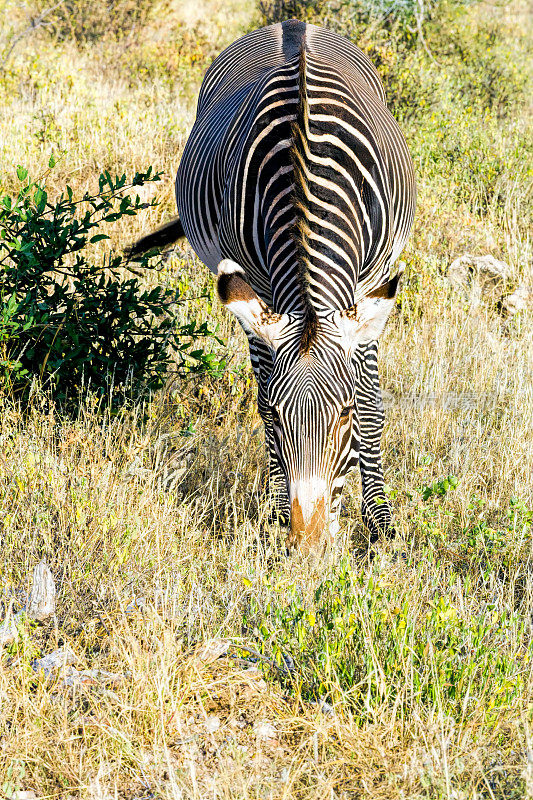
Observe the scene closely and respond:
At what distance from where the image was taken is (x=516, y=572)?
3332 mm

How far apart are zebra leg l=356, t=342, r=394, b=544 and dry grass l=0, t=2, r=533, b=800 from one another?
0.12 m

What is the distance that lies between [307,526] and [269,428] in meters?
1.31

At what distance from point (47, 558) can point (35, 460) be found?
746 millimetres

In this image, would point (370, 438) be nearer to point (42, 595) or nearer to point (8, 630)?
point (42, 595)

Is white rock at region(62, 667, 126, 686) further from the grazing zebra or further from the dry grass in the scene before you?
the grazing zebra

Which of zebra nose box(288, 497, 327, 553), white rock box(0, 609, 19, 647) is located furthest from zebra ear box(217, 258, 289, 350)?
white rock box(0, 609, 19, 647)

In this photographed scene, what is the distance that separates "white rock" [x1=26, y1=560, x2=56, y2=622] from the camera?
9.52 ft

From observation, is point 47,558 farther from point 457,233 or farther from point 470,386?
point 457,233

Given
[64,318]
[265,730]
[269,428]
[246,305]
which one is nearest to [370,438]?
[269,428]

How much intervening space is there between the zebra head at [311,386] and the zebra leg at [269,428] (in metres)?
0.68

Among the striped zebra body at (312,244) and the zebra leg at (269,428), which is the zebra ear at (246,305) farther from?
the zebra leg at (269,428)

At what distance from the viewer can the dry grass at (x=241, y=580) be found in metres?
2.29

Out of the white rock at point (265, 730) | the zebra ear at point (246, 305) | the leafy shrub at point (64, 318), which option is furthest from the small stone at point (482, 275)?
the white rock at point (265, 730)

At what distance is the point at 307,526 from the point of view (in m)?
2.83
